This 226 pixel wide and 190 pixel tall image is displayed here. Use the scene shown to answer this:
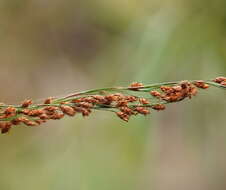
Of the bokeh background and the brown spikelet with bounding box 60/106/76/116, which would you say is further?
the bokeh background

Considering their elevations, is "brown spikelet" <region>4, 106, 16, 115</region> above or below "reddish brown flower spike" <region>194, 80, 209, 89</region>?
below

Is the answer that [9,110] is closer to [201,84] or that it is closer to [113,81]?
[201,84]

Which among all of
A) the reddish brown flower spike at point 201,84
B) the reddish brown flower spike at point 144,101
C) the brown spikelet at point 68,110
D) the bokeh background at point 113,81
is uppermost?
the bokeh background at point 113,81

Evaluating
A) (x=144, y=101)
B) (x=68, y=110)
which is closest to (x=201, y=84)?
(x=144, y=101)

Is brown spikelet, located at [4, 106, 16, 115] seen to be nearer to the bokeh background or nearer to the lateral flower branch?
the lateral flower branch

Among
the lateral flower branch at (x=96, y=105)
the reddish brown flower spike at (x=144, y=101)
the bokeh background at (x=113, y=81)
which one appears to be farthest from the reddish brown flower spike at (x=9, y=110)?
the bokeh background at (x=113, y=81)

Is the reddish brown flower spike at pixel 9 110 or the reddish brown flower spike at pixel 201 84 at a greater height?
the reddish brown flower spike at pixel 201 84

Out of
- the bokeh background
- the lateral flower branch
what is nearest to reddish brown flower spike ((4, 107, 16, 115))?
the lateral flower branch

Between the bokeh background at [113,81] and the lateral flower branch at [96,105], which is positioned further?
the bokeh background at [113,81]

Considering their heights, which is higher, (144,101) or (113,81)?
(113,81)

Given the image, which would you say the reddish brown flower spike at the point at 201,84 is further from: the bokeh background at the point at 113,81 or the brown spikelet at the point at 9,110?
the bokeh background at the point at 113,81
